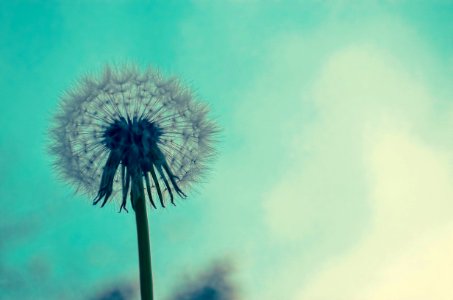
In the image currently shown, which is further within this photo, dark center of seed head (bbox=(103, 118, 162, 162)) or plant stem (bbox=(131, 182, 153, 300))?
dark center of seed head (bbox=(103, 118, 162, 162))

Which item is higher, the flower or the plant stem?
the flower

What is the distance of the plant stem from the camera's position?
9.03 metres

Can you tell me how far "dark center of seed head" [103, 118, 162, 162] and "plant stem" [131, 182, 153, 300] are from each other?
0.79 metres

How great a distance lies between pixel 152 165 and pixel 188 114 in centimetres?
189

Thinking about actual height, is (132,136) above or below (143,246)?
above

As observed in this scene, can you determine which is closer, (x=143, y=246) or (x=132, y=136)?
(x=143, y=246)

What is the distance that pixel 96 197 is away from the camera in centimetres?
1020

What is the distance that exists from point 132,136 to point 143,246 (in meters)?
2.27

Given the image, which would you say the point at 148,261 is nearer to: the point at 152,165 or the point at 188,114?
the point at 152,165

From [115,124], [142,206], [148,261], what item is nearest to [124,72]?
[115,124]

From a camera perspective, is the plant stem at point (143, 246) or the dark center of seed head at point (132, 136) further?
the dark center of seed head at point (132, 136)

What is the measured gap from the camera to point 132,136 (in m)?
10.5

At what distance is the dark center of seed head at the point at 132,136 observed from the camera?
33.7ft

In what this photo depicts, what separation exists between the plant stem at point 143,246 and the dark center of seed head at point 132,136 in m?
0.79
